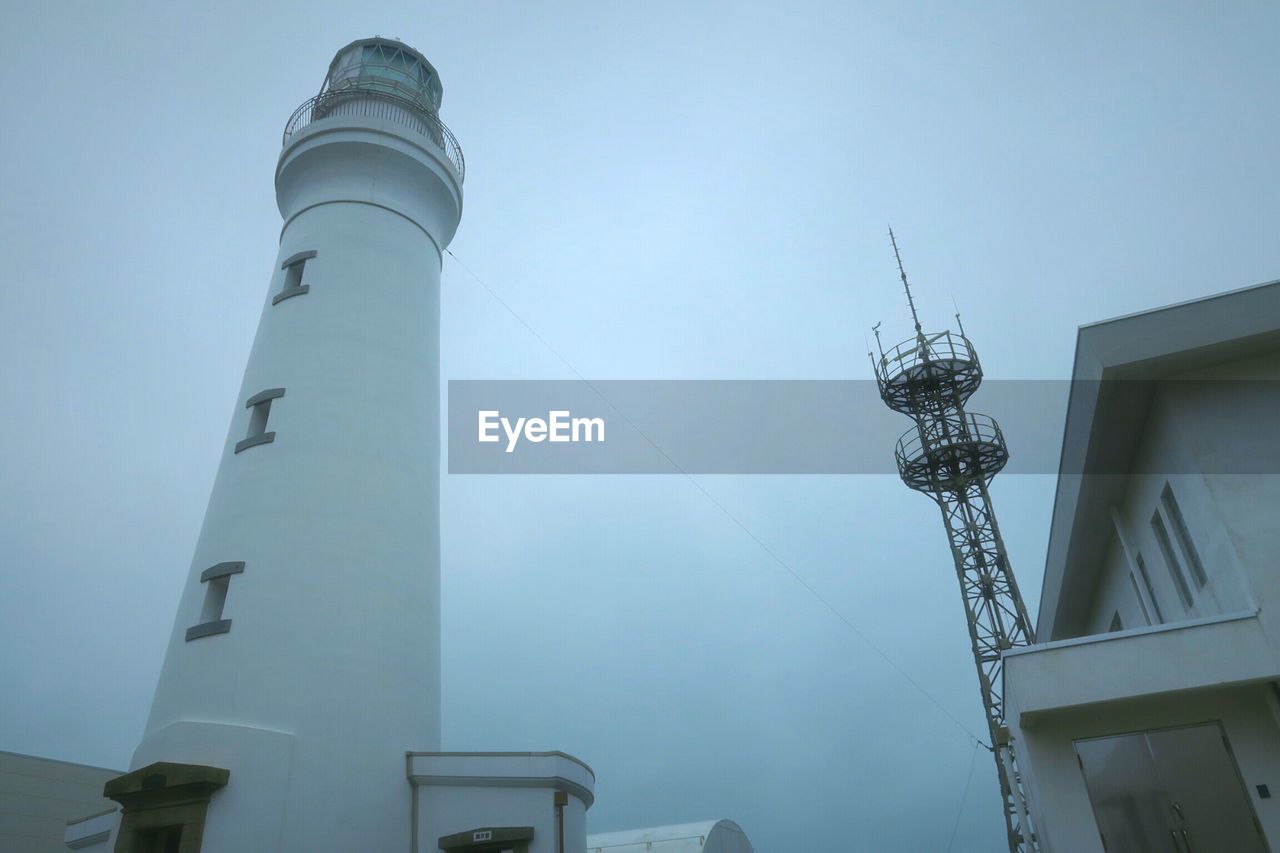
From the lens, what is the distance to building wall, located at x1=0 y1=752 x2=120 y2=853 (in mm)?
21391

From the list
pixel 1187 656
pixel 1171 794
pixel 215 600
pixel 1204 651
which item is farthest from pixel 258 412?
pixel 1171 794

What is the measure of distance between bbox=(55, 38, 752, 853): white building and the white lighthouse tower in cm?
3

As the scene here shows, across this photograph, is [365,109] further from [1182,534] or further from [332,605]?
[1182,534]

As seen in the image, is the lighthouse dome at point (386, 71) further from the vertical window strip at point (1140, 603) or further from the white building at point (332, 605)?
the vertical window strip at point (1140, 603)

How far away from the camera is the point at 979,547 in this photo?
25.8m

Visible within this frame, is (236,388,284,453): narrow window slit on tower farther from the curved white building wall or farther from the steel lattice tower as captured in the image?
the steel lattice tower

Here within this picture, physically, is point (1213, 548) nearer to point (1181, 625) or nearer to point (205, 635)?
point (1181, 625)

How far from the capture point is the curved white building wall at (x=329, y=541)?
1224cm

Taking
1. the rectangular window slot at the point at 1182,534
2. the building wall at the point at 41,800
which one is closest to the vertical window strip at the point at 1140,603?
the rectangular window slot at the point at 1182,534

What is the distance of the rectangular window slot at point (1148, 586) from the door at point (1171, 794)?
439cm

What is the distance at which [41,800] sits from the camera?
72.6 ft

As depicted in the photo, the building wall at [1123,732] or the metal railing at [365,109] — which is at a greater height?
the metal railing at [365,109]

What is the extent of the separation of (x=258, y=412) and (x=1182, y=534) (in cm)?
1494

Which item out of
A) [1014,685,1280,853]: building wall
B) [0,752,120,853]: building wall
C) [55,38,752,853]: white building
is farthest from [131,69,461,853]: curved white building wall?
[0,752,120,853]: building wall
